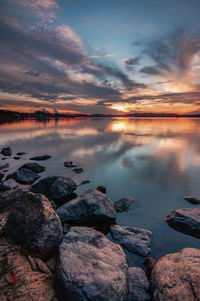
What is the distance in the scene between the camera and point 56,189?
702 centimetres

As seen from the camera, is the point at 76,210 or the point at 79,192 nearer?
the point at 76,210

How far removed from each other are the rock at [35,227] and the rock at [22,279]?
23cm

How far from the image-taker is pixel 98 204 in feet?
17.8

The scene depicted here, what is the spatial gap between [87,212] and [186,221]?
11.3 ft

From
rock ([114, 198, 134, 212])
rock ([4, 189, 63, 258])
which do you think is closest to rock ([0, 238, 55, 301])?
rock ([4, 189, 63, 258])

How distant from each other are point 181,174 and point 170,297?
9.35 m

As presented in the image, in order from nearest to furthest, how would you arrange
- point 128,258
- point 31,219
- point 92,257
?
point 92,257 < point 31,219 < point 128,258

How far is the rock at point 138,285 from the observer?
2.93 m

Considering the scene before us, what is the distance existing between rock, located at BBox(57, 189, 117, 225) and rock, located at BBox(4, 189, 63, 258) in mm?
1502

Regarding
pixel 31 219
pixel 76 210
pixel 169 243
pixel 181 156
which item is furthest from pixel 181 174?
pixel 31 219

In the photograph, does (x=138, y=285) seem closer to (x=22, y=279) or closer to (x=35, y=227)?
(x=22, y=279)

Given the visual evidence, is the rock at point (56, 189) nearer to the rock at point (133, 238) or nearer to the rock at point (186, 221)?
the rock at point (133, 238)

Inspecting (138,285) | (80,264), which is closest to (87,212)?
(80,264)

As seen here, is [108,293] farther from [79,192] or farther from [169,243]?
[79,192]
